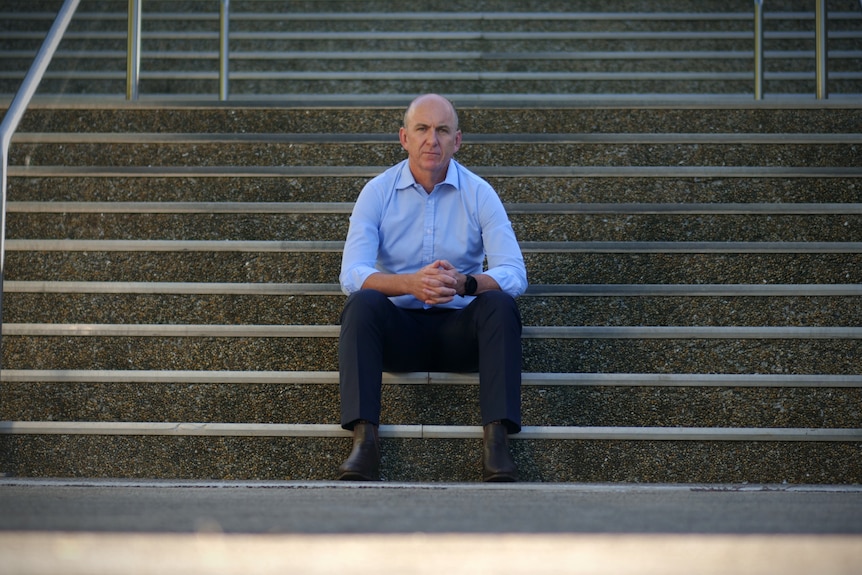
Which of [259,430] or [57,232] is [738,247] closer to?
[259,430]

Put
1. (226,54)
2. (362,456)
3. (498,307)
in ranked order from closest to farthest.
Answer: (362,456), (498,307), (226,54)

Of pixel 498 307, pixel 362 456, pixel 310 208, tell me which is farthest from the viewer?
pixel 310 208

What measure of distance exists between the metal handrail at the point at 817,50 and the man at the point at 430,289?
140 centimetres

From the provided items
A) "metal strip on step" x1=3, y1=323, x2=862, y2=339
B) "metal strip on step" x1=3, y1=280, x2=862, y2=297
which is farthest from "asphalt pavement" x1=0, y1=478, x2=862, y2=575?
"metal strip on step" x1=3, y1=280, x2=862, y2=297

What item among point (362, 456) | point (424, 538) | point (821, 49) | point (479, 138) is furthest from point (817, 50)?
point (424, 538)

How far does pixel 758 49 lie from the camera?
400 centimetres

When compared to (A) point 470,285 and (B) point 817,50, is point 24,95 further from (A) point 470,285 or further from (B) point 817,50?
(B) point 817,50

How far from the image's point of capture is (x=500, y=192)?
3428mm

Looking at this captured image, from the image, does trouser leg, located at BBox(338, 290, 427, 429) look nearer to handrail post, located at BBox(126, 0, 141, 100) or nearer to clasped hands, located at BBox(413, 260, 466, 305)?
clasped hands, located at BBox(413, 260, 466, 305)

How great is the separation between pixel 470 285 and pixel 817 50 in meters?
1.81

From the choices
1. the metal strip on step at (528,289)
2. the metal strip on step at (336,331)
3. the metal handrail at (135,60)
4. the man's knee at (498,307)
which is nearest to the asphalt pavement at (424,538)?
the man's knee at (498,307)

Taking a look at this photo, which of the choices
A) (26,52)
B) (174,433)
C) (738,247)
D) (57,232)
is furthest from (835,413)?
(26,52)

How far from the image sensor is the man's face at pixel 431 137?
9.80ft

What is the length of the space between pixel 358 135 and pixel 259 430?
3.88ft
